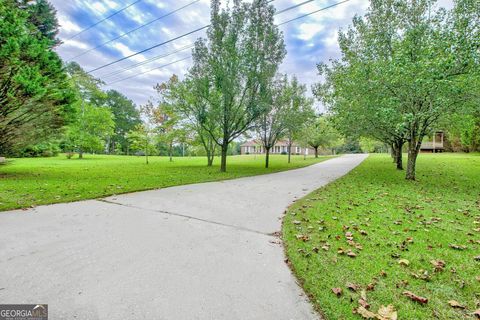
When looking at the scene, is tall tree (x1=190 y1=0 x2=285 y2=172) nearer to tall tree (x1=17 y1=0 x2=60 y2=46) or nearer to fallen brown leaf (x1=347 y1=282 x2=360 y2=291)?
fallen brown leaf (x1=347 y1=282 x2=360 y2=291)

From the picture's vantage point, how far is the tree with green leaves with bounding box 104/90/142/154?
5891 centimetres

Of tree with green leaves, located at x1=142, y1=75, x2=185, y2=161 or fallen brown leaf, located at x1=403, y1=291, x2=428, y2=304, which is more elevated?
tree with green leaves, located at x1=142, y1=75, x2=185, y2=161

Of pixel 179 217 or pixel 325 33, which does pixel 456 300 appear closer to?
pixel 179 217

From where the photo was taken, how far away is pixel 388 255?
3311mm

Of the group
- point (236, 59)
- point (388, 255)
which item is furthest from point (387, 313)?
point (236, 59)

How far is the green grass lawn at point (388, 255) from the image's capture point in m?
2.31

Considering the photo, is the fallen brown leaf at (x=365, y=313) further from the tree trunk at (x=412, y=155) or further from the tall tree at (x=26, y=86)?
the tall tree at (x=26, y=86)

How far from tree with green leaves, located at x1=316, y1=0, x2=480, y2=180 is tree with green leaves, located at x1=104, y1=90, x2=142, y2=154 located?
56.9m

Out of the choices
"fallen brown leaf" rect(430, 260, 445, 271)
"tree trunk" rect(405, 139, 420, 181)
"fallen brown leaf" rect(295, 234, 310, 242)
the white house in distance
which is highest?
the white house in distance

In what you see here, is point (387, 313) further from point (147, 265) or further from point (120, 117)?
point (120, 117)

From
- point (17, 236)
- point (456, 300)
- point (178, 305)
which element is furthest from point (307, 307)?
point (17, 236)

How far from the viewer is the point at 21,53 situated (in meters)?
9.30

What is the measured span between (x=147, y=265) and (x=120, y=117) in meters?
65.2

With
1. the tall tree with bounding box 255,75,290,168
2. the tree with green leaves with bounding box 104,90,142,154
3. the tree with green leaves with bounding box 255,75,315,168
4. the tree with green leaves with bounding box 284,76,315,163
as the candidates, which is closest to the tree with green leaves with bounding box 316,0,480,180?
the tall tree with bounding box 255,75,290,168
